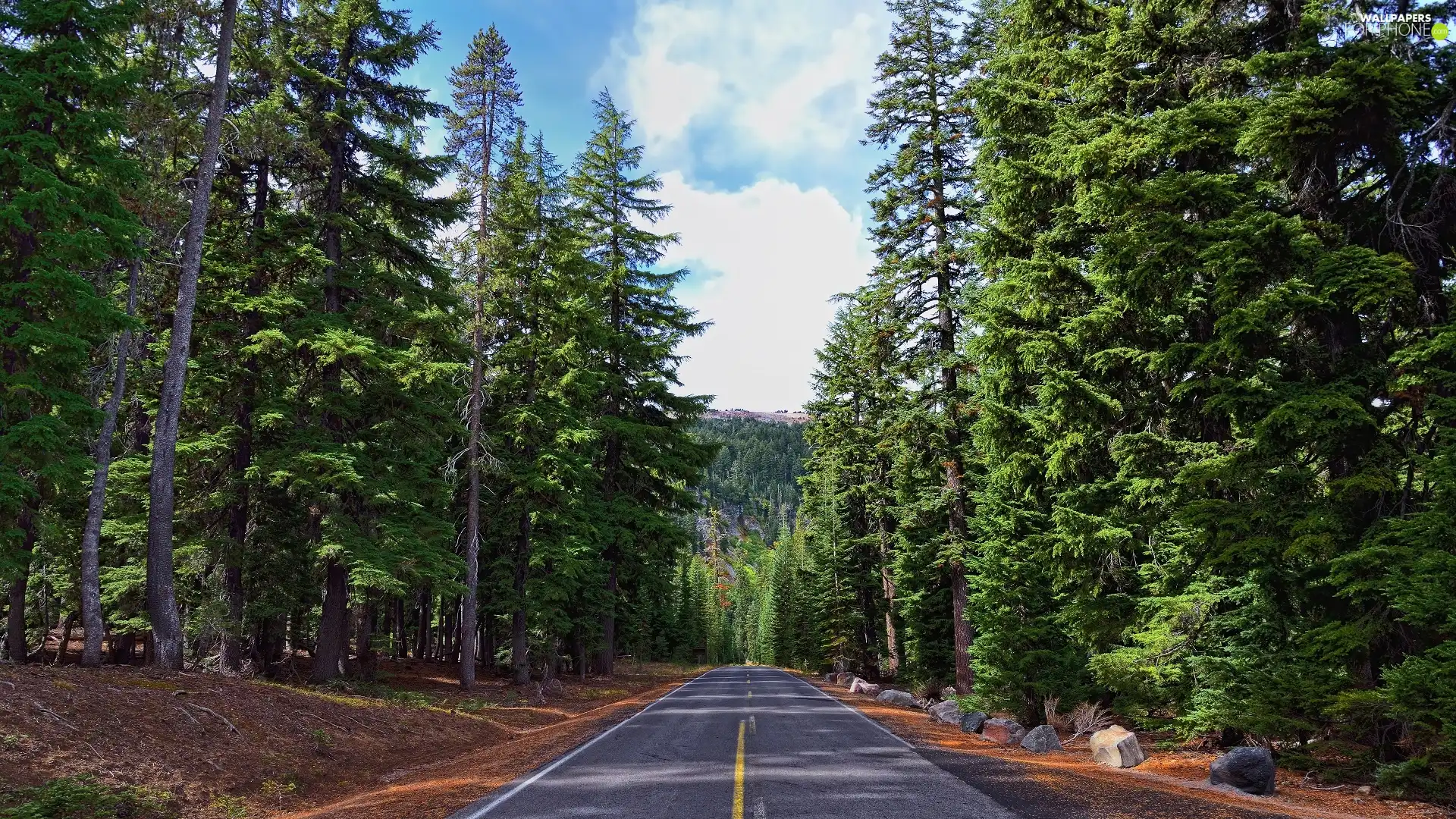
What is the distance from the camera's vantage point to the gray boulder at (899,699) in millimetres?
22266

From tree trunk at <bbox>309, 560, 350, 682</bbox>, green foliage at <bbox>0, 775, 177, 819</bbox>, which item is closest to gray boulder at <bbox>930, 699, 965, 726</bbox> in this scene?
green foliage at <bbox>0, 775, 177, 819</bbox>

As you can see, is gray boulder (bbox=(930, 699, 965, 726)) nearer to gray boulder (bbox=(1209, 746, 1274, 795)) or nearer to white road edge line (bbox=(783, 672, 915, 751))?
white road edge line (bbox=(783, 672, 915, 751))

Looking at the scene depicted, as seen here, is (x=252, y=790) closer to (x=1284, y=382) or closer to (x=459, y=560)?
(x=459, y=560)

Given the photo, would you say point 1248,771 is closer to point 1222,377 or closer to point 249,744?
point 1222,377

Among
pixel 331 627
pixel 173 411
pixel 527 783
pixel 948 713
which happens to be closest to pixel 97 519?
pixel 173 411

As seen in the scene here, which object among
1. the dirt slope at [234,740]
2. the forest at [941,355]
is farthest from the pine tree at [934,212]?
the dirt slope at [234,740]

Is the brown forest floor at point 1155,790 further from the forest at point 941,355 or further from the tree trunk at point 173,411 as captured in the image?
the tree trunk at point 173,411

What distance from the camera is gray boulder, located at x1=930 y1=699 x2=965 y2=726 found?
656 inches

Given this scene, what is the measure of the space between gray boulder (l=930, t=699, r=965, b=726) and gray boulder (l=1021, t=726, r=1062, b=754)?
394cm

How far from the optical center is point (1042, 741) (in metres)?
12.2

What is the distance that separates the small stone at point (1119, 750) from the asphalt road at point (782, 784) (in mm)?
2010

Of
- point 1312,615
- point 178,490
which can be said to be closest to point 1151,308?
point 1312,615

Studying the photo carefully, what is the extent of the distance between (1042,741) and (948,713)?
544 centimetres

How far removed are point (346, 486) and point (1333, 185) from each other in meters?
19.8
